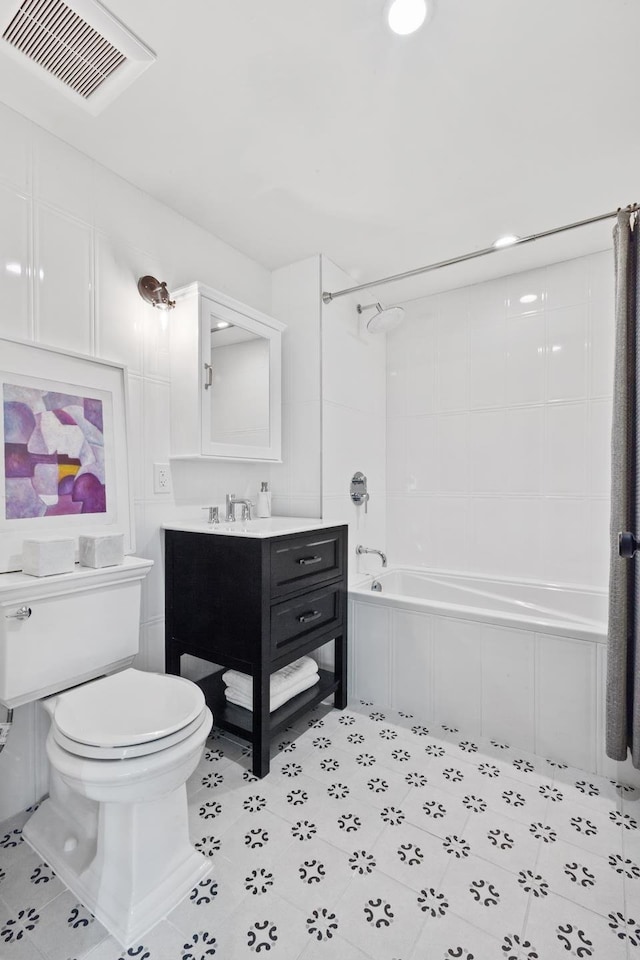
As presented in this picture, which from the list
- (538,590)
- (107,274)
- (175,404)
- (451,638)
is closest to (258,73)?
(107,274)

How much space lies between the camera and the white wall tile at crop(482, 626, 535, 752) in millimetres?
1814

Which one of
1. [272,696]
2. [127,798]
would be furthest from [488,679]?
[127,798]

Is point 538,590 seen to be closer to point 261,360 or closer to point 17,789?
point 261,360

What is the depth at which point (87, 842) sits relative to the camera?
4.27ft

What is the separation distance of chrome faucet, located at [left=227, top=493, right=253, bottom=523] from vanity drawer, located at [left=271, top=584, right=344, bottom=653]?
1.95 ft

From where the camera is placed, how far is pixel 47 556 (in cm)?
135

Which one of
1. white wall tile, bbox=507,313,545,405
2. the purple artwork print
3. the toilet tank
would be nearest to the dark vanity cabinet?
the toilet tank

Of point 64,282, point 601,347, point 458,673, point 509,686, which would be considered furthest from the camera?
point 601,347

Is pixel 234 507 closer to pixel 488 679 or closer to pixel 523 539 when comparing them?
pixel 488 679

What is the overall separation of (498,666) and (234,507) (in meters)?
1.39

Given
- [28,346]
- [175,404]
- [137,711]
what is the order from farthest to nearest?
1. [175,404]
2. [28,346]
3. [137,711]

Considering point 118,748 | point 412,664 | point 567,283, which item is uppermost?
point 567,283

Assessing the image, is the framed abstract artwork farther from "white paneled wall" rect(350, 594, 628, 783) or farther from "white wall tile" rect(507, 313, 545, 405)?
"white wall tile" rect(507, 313, 545, 405)

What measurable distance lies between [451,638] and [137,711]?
1319 mm
